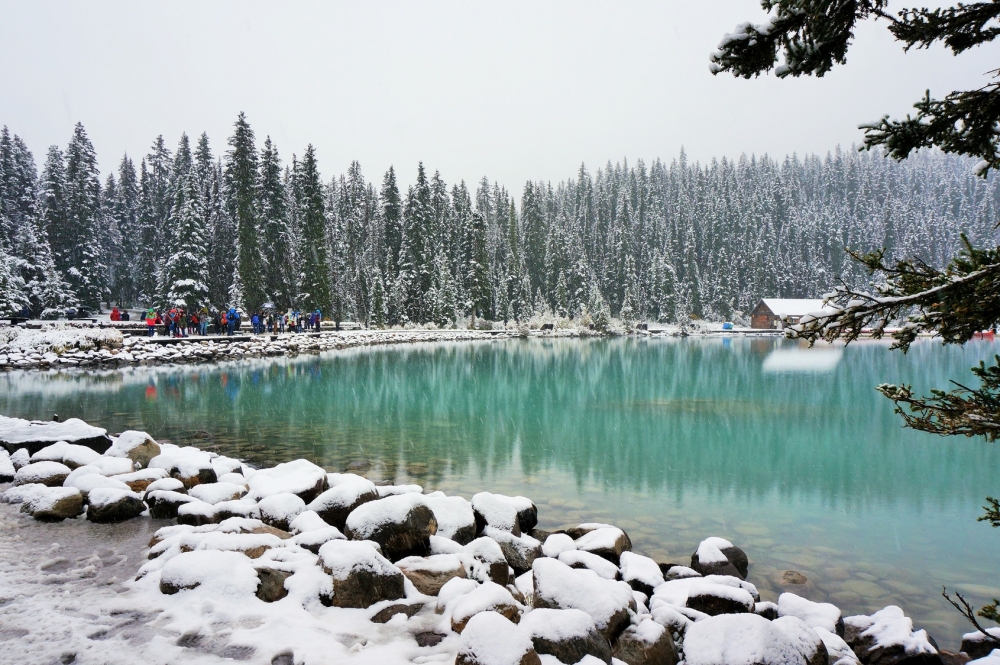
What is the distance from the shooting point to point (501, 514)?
23.0 feet

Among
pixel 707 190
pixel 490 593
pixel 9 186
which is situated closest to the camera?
pixel 490 593

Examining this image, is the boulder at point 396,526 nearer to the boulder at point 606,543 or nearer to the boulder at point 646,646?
the boulder at point 606,543

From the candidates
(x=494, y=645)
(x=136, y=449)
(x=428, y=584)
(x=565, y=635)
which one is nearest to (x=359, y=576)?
(x=428, y=584)

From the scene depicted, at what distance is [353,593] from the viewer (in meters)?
4.51

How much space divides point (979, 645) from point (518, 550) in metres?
4.11

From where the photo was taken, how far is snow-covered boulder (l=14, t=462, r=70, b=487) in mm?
7242

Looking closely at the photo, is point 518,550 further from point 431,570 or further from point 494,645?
point 494,645

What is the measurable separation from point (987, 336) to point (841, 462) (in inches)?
2555

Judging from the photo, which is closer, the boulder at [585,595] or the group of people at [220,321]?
the boulder at [585,595]

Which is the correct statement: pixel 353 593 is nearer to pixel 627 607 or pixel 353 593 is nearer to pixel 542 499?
pixel 627 607

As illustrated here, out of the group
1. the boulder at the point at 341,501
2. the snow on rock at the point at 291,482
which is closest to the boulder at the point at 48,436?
the snow on rock at the point at 291,482

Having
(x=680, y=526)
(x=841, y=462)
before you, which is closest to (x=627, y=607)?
(x=680, y=526)

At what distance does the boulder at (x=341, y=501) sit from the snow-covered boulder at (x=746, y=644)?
3.81 metres

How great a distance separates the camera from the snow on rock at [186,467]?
779 centimetres
